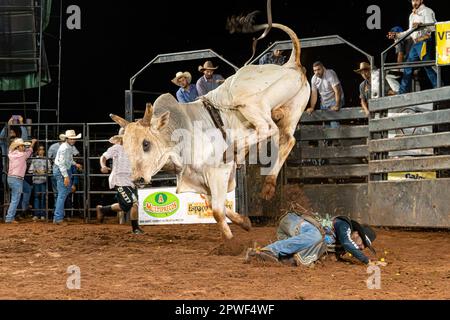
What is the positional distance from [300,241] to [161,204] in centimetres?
561

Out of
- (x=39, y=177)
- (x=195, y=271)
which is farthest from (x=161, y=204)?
(x=195, y=271)

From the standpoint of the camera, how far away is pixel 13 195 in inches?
497

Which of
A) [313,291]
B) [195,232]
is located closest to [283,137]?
[195,232]

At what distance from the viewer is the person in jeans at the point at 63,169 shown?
1217 centimetres

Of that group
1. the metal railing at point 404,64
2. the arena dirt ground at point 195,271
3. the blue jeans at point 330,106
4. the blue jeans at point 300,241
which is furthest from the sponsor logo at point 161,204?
the blue jeans at point 300,241

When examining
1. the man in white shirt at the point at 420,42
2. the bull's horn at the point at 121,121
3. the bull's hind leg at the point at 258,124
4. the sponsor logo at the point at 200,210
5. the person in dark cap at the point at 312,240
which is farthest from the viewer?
the sponsor logo at the point at 200,210

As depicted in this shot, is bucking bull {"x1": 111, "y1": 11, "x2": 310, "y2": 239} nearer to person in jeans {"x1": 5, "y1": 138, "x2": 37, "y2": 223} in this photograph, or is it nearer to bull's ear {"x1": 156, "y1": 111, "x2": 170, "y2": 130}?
bull's ear {"x1": 156, "y1": 111, "x2": 170, "y2": 130}

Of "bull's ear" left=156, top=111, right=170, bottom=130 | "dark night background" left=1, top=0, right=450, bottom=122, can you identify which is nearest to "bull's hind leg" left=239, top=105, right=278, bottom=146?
"bull's ear" left=156, top=111, right=170, bottom=130

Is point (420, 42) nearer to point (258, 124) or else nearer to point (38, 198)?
point (258, 124)

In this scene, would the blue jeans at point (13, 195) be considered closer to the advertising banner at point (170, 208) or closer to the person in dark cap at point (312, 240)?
the advertising banner at point (170, 208)

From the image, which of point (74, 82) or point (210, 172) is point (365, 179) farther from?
point (74, 82)

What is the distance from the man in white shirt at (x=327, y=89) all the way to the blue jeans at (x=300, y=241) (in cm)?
460
